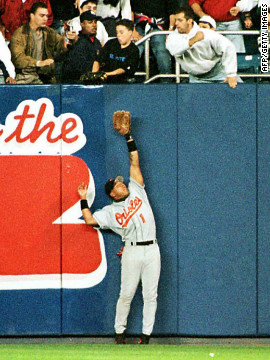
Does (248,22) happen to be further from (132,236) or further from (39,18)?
(132,236)

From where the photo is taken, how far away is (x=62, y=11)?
12.2 meters

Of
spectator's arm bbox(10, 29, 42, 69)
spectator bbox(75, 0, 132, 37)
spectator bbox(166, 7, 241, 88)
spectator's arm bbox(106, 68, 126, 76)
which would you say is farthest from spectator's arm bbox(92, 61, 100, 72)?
spectator bbox(75, 0, 132, 37)

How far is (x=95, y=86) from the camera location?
9898 millimetres

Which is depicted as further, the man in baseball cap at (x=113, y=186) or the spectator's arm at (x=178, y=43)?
the spectator's arm at (x=178, y=43)

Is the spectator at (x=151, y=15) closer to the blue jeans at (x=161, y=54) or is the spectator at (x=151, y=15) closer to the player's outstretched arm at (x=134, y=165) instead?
the blue jeans at (x=161, y=54)

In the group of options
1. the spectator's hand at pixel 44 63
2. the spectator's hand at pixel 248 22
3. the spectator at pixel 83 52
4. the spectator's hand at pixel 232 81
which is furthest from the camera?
the spectator's hand at pixel 248 22

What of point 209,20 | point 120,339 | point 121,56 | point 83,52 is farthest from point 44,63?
point 120,339

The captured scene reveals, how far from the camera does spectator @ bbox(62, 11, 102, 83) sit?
10.5 meters

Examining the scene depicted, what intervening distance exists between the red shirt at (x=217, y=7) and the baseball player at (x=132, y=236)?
2928 mm

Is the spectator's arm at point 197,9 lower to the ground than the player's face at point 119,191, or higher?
higher

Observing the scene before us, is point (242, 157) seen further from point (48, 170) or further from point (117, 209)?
point (48, 170)

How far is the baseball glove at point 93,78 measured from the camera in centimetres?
984


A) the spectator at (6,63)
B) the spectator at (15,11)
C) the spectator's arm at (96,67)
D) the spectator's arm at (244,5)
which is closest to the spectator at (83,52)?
the spectator's arm at (96,67)

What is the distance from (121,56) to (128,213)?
2.15 meters
